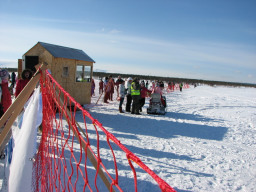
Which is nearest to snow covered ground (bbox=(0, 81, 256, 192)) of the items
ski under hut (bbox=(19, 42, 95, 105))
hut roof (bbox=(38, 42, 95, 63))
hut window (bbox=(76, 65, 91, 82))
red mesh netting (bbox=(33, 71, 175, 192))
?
red mesh netting (bbox=(33, 71, 175, 192))

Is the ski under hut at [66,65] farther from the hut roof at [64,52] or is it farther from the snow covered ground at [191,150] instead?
the snow covered ground at [191,150]

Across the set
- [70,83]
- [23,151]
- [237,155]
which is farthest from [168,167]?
[70,83]

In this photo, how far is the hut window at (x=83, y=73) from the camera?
8.38m

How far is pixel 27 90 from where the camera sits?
212 centimetres

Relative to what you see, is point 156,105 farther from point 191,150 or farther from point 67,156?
point 67,156

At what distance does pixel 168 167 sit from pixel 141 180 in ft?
2.56

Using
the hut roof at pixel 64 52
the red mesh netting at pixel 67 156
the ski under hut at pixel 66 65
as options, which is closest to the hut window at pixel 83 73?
the ski under hut at pixel 66 65

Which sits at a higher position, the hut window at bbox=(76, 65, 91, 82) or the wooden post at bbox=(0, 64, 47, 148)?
the hut window at bbox=(76, 65, 91, 82)

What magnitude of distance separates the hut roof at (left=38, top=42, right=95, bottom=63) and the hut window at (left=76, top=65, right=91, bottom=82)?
366mm

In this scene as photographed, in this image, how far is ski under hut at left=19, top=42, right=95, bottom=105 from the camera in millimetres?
7254

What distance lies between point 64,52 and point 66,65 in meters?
0.57

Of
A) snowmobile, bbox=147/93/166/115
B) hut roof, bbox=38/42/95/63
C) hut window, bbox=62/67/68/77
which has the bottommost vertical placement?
snowmobile, bbox=147/93/166/115

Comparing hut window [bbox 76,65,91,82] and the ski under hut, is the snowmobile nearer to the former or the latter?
the ski under hut

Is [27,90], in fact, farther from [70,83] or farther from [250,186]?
[70,83]
